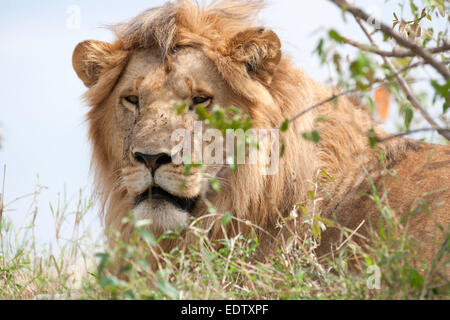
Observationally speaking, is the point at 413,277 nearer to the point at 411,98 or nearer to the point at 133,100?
the point at 411,98

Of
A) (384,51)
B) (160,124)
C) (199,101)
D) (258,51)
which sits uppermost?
(258,51)

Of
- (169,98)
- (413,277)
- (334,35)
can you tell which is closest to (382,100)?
(334,35)

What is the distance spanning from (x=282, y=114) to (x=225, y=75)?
55 cm

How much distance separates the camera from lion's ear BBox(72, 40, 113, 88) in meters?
5.11

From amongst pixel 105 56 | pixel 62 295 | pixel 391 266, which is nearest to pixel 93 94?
pixel 105 56

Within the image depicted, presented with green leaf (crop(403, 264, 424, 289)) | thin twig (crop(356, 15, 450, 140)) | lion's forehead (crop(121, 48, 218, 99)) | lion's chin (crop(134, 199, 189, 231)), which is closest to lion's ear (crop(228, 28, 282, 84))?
lion's forehead (crop(121, 48, 218, 99))

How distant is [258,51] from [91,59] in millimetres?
1442

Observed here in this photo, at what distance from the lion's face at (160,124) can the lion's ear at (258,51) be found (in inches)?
9.6

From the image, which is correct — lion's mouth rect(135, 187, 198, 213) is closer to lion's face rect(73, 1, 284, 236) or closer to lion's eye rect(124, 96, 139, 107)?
lion's face rect(73, 1, 284, 236)

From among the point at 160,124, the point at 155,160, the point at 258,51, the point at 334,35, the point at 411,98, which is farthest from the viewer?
the point at 258,51

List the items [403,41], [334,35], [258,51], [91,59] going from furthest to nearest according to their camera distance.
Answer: [91,59] < [258,51] < [403,41] < [334,35]

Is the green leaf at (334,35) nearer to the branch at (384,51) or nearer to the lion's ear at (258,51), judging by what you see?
the branch at (384,51)

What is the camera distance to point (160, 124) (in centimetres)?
441
